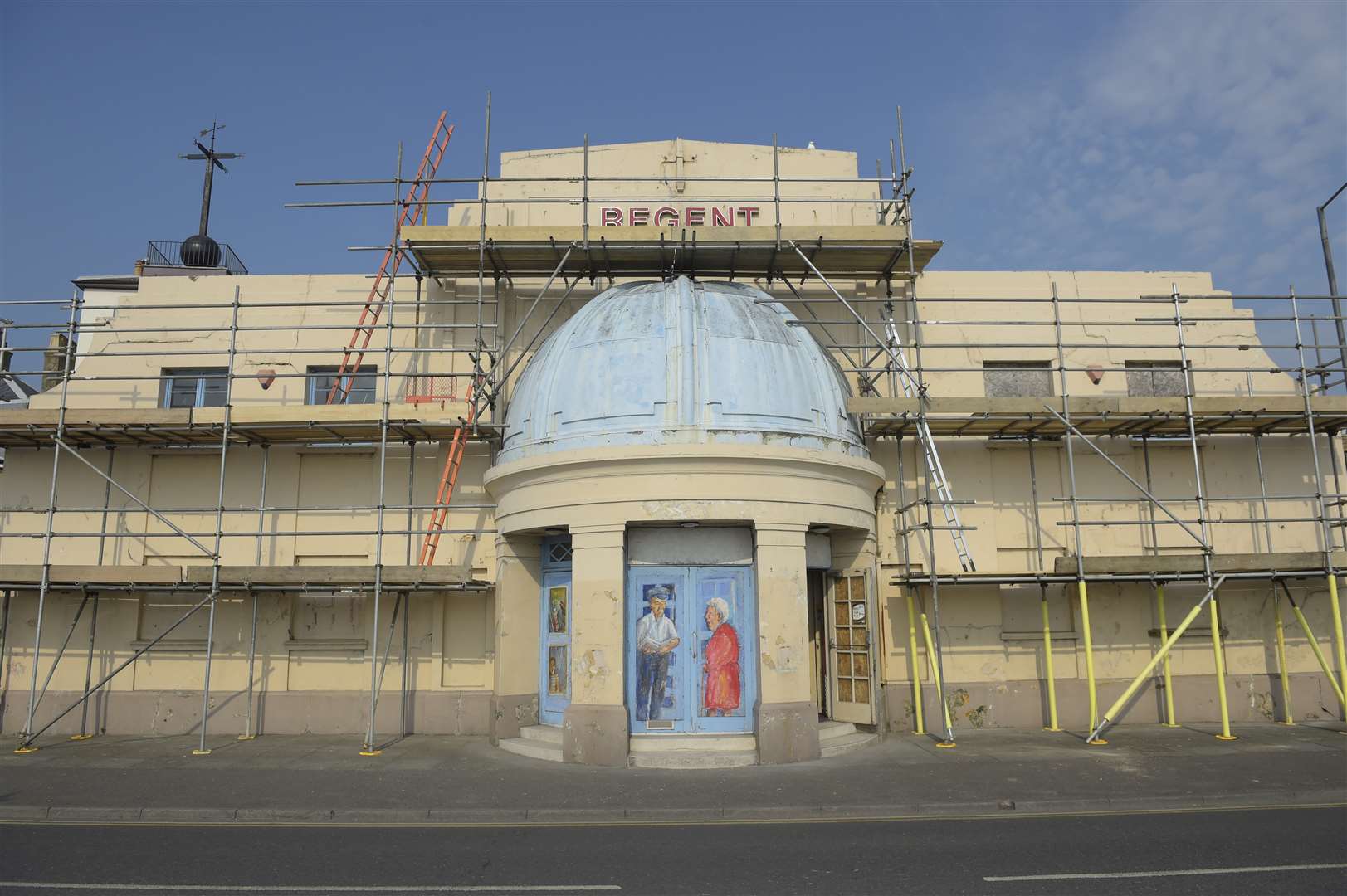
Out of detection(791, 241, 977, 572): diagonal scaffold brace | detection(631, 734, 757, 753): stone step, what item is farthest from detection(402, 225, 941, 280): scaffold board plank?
detection(631, 734, 757, 753): stone step

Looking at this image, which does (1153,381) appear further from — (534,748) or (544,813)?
(544,813)

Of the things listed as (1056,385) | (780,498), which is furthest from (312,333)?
(1056,385)

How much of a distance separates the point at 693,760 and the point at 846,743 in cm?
283

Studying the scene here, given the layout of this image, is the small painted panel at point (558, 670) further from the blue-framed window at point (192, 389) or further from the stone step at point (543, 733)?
the blue-framed window at point (192, 389)

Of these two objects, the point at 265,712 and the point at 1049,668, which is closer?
the point at 1049,668

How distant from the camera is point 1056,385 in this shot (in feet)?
62.0

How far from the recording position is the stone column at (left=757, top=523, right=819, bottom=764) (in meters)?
14.2

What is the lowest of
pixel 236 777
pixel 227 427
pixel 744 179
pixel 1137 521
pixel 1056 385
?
pixel 236 777

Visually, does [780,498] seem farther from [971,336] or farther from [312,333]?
[312,333]

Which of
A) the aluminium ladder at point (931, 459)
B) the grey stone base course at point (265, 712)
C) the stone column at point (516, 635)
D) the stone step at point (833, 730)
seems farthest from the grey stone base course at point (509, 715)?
the aluminium ladder at point (931, 459)

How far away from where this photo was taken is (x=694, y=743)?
14.4 metres

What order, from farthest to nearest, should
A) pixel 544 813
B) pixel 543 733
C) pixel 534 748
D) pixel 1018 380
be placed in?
pixel 1018 380
pixel 543 733
pixel 534 748
pixel 544 813

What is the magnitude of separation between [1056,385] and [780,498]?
7465 mm

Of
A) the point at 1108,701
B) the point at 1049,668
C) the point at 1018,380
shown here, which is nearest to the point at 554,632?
the point at 1049,668
